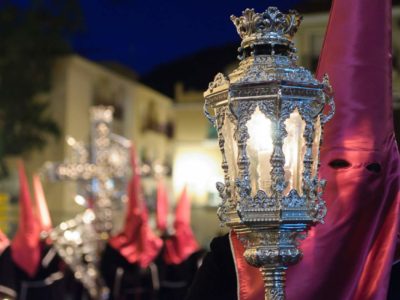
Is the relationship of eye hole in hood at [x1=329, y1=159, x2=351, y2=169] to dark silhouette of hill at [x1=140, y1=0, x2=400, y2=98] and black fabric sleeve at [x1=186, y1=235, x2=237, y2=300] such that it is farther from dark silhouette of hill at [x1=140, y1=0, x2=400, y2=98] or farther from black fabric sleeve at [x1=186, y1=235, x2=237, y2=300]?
dark silhouette of hill at [x1=140, y1=0, x2=400, y2=98]

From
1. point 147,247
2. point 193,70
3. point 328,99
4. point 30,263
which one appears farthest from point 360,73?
point 193,70

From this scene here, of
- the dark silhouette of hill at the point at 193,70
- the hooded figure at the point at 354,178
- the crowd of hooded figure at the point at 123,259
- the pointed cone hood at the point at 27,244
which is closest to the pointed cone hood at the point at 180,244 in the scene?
the crowd of hooded figure at the point at 123,259

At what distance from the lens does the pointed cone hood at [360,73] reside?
11.2ft

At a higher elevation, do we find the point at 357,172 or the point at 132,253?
the point at 357,172

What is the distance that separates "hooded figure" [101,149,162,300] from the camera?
498 inches

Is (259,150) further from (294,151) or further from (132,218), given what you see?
(132,218)

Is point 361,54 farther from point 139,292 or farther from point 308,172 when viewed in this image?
point 139,292

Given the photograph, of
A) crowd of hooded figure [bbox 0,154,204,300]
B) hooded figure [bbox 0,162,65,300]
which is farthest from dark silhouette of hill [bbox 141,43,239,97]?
hooded figure [bbox 0,162,65,300]

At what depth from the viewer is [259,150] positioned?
3.09m

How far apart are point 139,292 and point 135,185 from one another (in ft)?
5.71

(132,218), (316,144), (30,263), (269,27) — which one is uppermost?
(269,27)

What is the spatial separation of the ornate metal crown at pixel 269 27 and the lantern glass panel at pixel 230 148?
0.30 meters

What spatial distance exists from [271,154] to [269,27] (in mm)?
464

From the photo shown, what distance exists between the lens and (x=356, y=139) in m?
3.40
